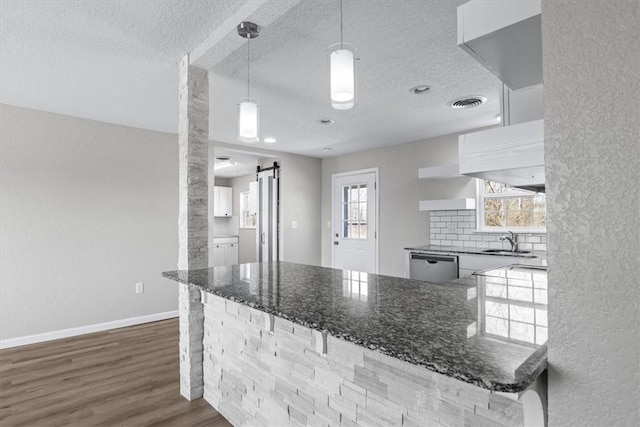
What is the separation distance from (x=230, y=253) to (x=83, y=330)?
409cm

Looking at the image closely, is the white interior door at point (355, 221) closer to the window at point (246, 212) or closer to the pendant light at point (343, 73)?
the window at point (246, 212)

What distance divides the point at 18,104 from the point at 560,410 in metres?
4.76

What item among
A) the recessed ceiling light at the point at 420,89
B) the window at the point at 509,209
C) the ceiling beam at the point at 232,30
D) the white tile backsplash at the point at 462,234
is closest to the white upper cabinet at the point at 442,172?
the window at the point at 509,209

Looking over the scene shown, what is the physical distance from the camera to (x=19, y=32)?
2258 millimetres

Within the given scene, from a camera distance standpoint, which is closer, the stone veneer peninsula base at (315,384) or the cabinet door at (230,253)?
the stone veneer peninsula base at (315,384)

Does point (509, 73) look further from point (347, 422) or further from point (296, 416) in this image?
point (296, 416)

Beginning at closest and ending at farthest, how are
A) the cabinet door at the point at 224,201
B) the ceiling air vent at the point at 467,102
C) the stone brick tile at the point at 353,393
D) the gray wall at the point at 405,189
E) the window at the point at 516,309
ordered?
the window at the point at 516,309 < the stone brick tile at the point at 353,393 < the ceiling air vent at the point at 467,102 < the gray wall at the point at 405,189 < the cabinet door at the point at 224,201

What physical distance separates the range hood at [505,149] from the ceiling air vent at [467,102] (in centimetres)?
218

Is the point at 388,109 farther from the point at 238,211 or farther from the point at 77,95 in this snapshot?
the point at 238,211

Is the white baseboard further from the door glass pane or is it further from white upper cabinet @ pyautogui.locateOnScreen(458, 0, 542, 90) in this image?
white upper cabinet @ pyautogui.locateOnScreen(458, 0, 542, 90)

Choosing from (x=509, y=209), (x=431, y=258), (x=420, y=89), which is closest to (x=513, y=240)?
(x=509, y=209)

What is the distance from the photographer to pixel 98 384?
9.00 ft

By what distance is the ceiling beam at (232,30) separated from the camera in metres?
1.92

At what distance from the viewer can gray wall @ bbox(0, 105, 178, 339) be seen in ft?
11.9
